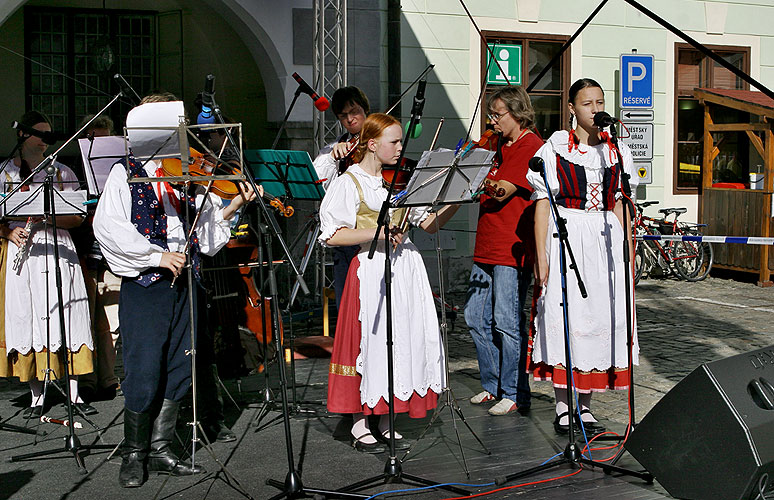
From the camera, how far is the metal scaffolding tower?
343 inches

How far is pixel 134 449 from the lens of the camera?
14.2 ft

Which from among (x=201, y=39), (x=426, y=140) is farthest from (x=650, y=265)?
(x=201, y=39)

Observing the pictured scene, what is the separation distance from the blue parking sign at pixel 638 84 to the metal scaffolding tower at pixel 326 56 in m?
4.69

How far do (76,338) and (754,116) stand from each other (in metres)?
10.4

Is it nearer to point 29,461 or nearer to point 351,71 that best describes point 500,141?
point 29,461

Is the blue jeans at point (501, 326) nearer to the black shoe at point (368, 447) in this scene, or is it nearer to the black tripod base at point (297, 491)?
the black shoe at point (368, 447)

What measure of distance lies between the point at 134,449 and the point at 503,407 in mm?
2207

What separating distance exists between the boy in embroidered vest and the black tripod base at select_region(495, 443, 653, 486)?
5.13 feet

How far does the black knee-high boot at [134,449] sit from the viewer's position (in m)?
4.30

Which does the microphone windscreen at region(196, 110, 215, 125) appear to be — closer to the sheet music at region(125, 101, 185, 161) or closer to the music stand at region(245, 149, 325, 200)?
the sheet music at region(125, 101, 185, 161)

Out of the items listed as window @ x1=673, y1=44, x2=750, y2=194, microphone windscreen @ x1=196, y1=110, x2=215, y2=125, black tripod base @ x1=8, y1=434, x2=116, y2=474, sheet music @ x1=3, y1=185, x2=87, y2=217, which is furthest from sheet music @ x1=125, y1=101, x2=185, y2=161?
window @ x1=673, y1=44, x2=750, y2=194

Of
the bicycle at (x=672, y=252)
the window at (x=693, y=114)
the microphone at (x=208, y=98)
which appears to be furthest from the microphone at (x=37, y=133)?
the window at (x=693, y=114)

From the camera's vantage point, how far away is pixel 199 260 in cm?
459

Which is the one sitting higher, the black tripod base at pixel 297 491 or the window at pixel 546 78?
the window at pixel 546 78
